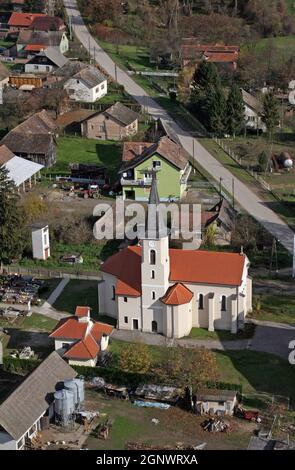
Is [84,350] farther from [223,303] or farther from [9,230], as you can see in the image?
[9,230]

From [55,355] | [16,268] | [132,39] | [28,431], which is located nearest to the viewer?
[28,431]

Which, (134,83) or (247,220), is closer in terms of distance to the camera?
(247,220)

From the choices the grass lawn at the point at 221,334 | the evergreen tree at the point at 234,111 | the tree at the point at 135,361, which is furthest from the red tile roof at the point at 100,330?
the evergreen tree at the point at 234,111

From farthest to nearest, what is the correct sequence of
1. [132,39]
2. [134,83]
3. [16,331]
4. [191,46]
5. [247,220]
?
1. [132,39]
2. [191,46]
3. [134,83]
4. [247,220]
5. [16,331]

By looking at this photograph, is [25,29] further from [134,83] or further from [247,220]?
[247,220]

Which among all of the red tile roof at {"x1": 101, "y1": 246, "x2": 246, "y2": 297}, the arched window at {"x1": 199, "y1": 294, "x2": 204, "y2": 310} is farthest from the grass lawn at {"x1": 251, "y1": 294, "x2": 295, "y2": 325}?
the red tile roof at {"x1": 101, "y1": 246, "x2": 246, "y2": 297}

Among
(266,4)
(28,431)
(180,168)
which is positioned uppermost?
(266,4)

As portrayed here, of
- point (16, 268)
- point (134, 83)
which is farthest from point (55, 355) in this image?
point (134, 83)
